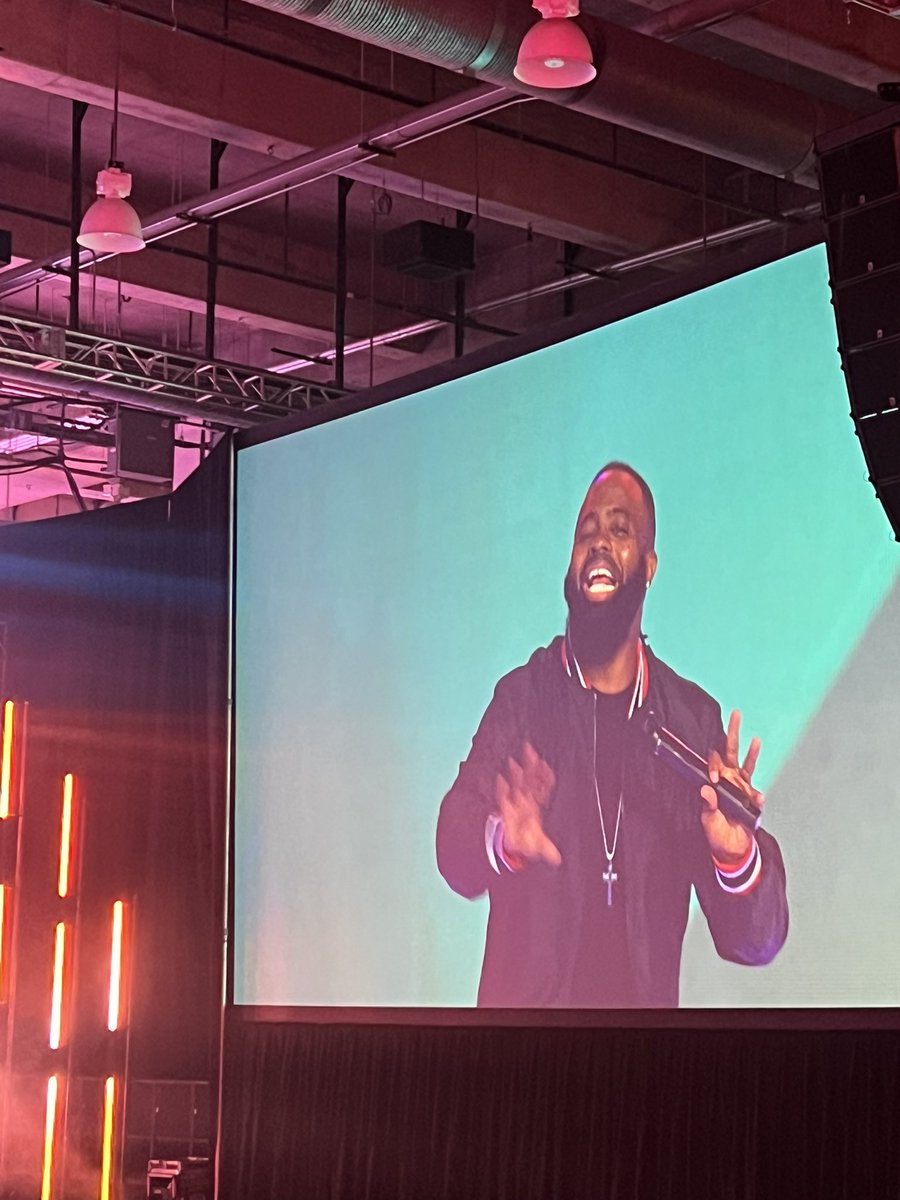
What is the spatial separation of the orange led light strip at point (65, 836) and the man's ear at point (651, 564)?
3403 mm

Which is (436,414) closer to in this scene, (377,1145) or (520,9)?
(520,9)

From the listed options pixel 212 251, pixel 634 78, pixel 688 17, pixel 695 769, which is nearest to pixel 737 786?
pixel 695 769

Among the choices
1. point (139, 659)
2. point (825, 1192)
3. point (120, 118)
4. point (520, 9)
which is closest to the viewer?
→ point (825, 1192)

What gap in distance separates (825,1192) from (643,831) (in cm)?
125

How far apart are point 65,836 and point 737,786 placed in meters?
3.72

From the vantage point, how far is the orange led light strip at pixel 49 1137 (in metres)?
7.60

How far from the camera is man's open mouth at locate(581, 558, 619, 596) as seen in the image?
595 centimetres

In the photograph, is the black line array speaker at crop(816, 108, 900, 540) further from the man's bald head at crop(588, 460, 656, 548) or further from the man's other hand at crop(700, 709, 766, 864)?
the man's bald head at crop(588, 460, 656, 548)

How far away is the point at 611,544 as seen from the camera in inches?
235

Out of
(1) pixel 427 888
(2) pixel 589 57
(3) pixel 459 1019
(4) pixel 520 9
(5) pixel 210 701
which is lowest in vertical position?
(3) pixel 459 1019

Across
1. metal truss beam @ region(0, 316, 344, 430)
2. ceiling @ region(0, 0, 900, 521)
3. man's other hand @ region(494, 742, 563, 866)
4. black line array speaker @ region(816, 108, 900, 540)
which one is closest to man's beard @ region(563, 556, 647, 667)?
man's other hand @ region(494, 742, 563, 866)

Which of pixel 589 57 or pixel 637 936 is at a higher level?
pixel 589 57

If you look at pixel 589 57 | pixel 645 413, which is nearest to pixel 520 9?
pixel 589 57

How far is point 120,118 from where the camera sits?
359 inches
